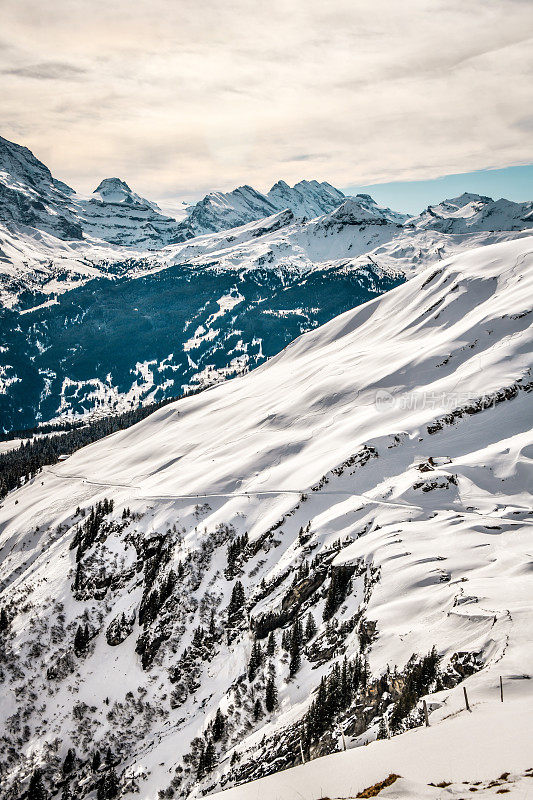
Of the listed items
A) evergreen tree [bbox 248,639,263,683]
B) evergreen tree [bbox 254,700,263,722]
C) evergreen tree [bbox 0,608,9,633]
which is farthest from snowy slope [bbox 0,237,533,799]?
evergreen tree [bbox 0,608,9,633]

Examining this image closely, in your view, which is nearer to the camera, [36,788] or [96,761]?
[96,761]

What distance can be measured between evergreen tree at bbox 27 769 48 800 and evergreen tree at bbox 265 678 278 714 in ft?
114

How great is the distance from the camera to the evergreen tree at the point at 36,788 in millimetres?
55500

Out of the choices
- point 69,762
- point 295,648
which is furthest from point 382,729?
point 69,762

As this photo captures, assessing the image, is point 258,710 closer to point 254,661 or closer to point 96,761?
point 254,661

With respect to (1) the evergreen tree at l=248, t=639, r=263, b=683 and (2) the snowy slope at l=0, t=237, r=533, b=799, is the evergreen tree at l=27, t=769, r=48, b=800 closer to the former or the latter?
(2) the snowy slope at l=0, t=237, r=533, b=799

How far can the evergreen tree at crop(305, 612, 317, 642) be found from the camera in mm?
50469

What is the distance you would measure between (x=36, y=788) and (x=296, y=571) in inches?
1702

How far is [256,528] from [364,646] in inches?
1402

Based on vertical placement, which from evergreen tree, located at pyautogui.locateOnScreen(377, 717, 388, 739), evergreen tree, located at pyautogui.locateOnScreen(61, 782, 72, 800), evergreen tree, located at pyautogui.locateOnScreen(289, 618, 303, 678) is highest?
evergreen tree, located at pyautogui.locateOnScreen(377, 717, 388, 739)

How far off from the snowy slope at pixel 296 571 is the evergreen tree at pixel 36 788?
5.00 ft

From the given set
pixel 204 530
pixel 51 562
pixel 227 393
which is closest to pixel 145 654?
pixel 204 530

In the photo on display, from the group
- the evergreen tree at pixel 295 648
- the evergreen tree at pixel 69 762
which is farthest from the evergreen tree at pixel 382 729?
the evergreen tree at pixel 69 762

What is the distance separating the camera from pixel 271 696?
47.2 metres
